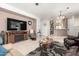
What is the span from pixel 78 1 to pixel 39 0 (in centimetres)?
93

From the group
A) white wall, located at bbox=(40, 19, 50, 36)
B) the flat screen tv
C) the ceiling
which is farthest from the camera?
white wall, located at bbox=(40, 19, 50, 36)

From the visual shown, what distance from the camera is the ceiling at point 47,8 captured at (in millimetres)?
2613

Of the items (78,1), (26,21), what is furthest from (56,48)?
(78,1)

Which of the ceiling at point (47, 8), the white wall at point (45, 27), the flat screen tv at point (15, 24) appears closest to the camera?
the ceiling at point (47, 8)

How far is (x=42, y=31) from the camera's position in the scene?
298 cm

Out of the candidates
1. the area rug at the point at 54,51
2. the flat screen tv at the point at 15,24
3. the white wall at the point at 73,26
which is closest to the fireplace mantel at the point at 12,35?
the flat screen tv at the point at 15,24

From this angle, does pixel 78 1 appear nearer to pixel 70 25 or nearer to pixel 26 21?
pixel 70 25

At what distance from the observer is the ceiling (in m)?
2.61

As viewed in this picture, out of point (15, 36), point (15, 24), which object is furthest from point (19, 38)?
point (15, 24)

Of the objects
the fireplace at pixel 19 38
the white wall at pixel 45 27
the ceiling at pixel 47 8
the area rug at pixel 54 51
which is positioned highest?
the ceiling at pixel 47 8

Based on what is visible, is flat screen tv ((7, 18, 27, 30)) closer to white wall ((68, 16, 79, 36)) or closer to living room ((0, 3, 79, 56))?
living room ((0, 3, 79, 56))

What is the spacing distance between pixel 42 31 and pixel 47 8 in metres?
0.65

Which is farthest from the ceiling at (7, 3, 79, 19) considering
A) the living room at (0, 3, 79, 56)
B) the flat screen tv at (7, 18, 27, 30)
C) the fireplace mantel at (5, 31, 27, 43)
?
the fireplace mantel at (5, 31, 27, 43)

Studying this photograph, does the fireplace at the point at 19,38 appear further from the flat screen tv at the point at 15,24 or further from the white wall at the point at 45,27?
the white wall at the point at 45,27
